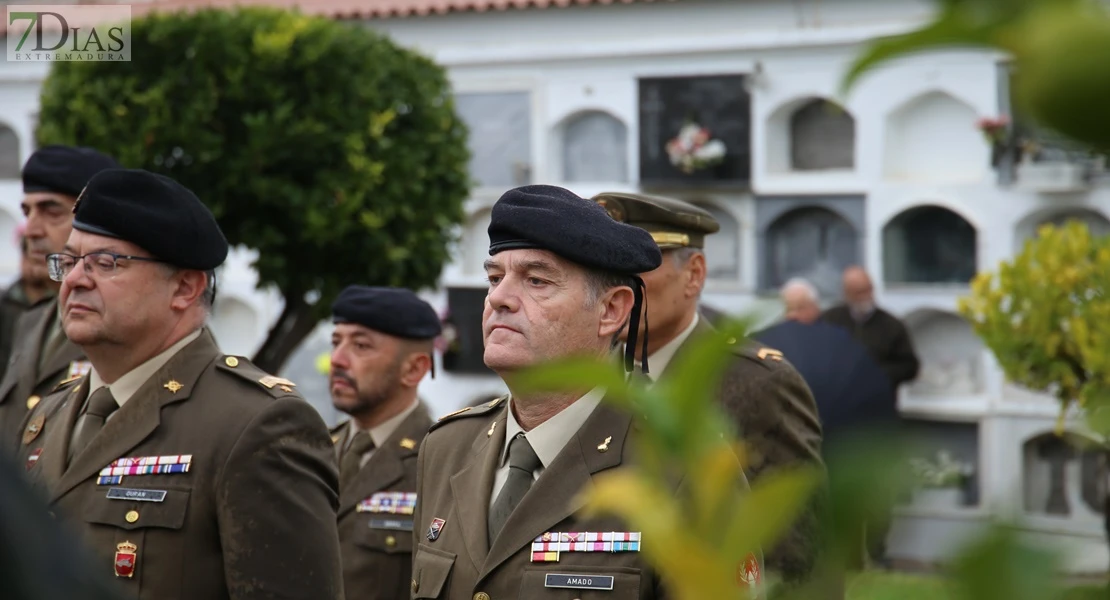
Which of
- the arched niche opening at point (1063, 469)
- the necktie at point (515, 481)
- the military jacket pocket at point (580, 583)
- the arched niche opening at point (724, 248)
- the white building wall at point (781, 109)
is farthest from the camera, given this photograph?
the arched niche opening at point (724, 248)

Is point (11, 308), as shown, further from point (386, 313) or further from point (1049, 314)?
point (1049, 314)

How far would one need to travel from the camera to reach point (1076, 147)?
0.60m

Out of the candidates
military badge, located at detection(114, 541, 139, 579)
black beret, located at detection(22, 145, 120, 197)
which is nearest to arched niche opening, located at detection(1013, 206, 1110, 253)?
black beret, located at detection(22, 145, 120, 197)

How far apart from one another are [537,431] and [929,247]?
9.41 m

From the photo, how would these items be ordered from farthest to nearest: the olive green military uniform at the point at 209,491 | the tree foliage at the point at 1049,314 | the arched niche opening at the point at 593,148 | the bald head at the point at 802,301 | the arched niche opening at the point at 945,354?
the arched niche opening at the point at 593,148 < the arched niche opening at the point at 945,354 < the bald head at the point at 802,301 < the tree foliage at the point at 1049,314 < the olive green military uniform at the point at 209,491

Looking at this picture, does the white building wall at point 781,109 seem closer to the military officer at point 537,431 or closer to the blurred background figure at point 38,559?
the military officer at point 537,431

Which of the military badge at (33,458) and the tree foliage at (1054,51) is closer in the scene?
the tree foliage at (1054,51)

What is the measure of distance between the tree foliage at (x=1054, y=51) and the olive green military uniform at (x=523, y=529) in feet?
6.40

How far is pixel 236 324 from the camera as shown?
48.0ft

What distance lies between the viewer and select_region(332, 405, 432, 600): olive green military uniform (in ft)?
14.5

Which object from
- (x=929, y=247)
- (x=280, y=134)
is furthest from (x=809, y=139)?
(x=280, y=134)

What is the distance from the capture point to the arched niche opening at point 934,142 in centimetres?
1148

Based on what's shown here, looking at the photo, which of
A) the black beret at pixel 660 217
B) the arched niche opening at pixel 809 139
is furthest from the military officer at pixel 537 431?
the arched niche opening at pixel 809 139

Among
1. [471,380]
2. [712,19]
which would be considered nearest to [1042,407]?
[712,19]
